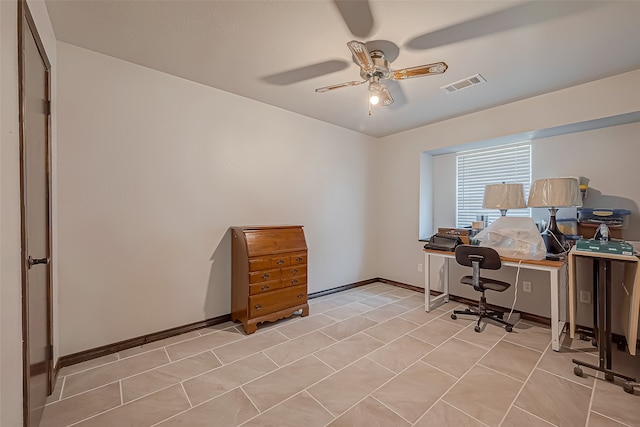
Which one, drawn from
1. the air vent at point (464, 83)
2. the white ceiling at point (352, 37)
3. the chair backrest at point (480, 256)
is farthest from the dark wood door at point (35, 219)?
the chair backrest at point (480, 256)

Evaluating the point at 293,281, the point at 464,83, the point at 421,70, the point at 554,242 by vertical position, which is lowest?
the point at 293,281

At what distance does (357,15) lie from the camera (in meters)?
1.77

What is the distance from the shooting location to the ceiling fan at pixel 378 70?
1851 mm

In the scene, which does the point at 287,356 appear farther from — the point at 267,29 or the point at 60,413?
the point at 267,29

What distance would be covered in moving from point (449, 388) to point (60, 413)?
2.44 metres

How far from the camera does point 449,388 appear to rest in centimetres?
188

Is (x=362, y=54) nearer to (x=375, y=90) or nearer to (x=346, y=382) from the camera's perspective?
(x=375, y=90)

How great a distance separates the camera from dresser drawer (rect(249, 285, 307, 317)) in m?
2.74

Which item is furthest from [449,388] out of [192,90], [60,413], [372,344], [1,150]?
[192,90]

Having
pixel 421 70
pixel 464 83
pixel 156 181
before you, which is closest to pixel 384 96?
pixel 421 70

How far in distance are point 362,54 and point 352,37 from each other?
250 mm

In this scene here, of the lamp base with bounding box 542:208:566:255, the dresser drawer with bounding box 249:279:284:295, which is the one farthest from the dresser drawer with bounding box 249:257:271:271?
the lamp base with bounding box 542:208:566:255

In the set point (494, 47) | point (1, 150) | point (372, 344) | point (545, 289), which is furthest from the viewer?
point (545, 289)

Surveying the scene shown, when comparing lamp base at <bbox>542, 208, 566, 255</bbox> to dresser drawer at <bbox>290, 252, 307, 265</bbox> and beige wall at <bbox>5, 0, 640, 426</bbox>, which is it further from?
dresser drawer at <bbox>290, 252, 307, 265</bbox>
